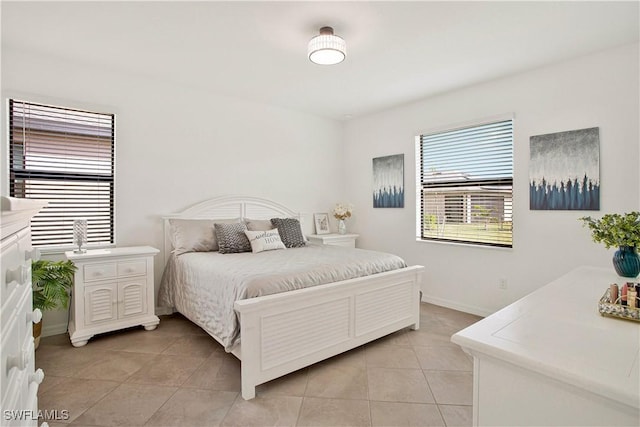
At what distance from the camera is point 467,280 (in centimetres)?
379

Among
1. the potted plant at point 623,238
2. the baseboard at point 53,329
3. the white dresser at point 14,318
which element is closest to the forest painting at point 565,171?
the potted plant at point 623,238

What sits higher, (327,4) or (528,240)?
(327,4)

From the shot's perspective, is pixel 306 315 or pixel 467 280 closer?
pixel 306 315

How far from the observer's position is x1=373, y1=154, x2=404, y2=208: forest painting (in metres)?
4.46

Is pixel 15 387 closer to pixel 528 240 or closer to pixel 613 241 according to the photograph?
pixel 613 241

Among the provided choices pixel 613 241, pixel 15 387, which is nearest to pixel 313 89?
pixel 613 241

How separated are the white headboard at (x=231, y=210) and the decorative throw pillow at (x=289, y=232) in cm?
48

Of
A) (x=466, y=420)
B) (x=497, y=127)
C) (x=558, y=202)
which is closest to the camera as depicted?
(x=466, y=420)

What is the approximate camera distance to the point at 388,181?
15.1 ft

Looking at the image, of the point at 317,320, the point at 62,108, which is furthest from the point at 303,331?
the point at 62,108

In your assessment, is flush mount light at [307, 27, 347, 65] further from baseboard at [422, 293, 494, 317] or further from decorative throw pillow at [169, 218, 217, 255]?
baseboard at [422, 293, 494, 317]

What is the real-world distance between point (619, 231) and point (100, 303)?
3.68 metres

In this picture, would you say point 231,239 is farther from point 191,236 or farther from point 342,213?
point 342,213

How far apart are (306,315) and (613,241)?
1.81m
